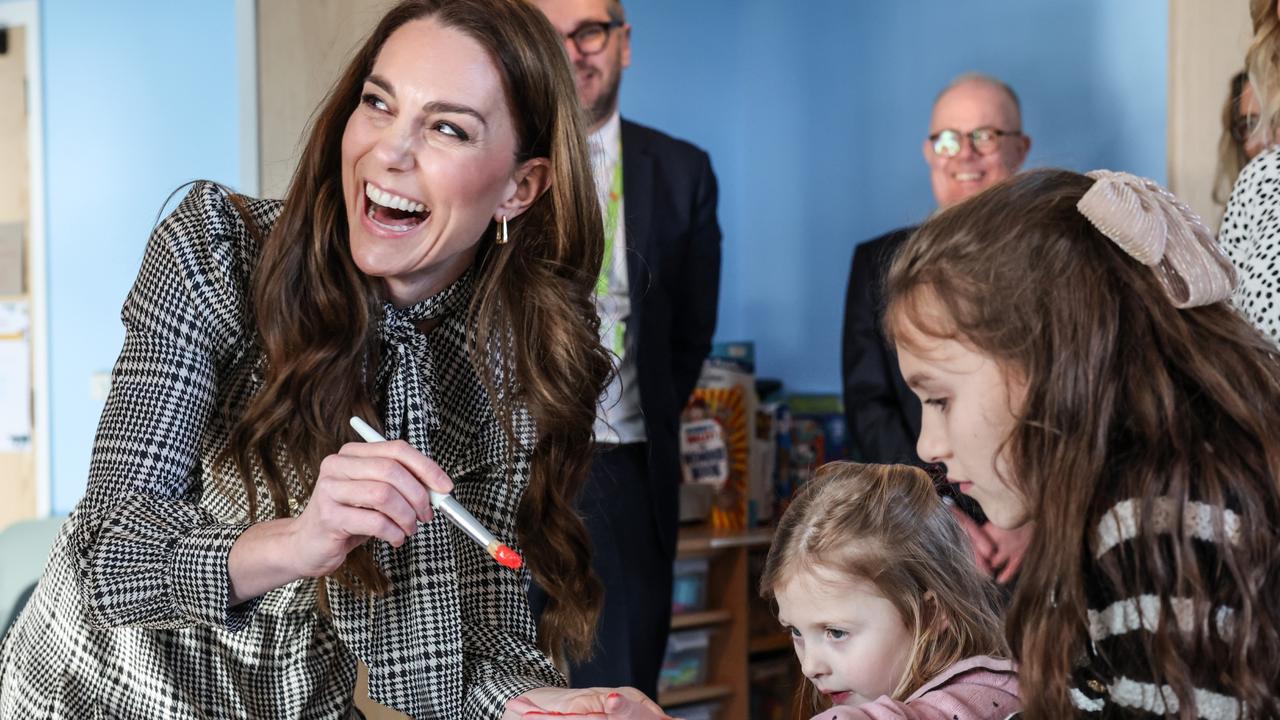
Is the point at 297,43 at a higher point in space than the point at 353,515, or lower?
higher

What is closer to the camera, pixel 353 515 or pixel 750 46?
pixel 353 515

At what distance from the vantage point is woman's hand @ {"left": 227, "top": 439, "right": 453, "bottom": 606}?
3.30 feet

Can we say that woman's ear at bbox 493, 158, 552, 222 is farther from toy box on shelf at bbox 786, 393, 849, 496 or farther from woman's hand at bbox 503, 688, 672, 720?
toy box on shelf at bbox 786, 393, 849, 496

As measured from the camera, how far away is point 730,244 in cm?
393

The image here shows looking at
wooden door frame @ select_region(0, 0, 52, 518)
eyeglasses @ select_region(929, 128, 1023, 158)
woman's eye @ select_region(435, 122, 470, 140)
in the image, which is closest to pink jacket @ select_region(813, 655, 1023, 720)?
woman's eye @ select_region(435, 122, 470, 140)

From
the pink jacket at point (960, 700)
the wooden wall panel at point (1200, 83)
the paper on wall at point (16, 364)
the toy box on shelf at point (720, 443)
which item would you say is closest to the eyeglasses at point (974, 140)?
the wooden wall panel at point (1200, 83)

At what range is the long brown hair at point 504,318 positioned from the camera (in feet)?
4.08

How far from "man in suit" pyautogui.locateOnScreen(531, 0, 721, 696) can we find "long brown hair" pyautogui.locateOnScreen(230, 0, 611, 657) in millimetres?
855

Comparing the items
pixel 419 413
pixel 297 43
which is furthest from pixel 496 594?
pixel 297 43

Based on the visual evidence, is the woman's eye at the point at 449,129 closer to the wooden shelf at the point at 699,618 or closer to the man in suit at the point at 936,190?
the man in suit at the point at 936,190

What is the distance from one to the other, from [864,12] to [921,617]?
8.51 ft

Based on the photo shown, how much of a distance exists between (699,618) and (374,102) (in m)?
2.09

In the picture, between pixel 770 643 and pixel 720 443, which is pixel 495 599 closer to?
pixel 720 443

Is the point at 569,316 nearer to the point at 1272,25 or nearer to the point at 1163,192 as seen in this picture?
the point at 1163,192
